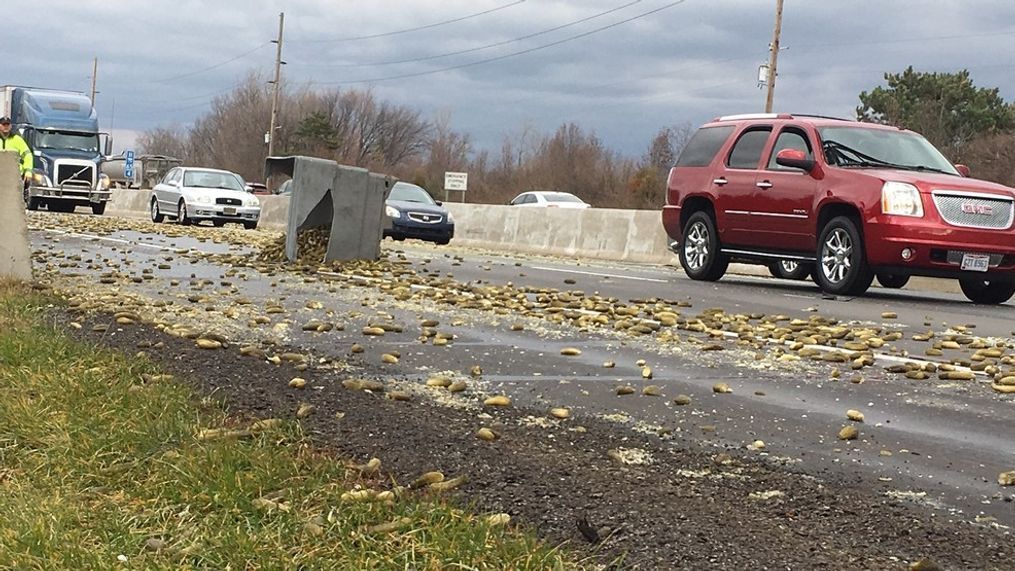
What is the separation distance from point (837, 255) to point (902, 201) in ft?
3.19

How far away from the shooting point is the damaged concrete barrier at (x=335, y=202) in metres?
14.8

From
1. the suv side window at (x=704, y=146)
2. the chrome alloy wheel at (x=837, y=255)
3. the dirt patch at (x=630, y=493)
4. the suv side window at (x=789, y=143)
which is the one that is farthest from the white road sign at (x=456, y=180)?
the dirt patch at (x=630, y=493)

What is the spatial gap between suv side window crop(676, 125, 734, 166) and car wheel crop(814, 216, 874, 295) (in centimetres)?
246

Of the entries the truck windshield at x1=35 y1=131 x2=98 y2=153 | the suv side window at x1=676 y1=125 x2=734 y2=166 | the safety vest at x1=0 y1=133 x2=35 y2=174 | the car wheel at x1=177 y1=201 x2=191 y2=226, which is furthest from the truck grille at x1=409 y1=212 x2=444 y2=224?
the truck windshield at x1=35 y1=131 x2=98 y2=153

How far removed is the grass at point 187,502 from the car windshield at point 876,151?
10.4 meters

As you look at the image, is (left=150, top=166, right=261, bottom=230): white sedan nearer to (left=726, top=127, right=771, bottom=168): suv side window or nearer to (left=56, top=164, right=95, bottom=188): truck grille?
(left=56, top=164, right=95, bottom=188): truck grille

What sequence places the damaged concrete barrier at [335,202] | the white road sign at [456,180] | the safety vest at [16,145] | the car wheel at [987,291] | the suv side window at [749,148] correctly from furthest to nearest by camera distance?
1. the white road sign at [456,180]
2. the safety vest at [16,145]
3. the suv side window at [749,148]
4. the damaged concrete barrier at [335,202]
5. the car wheel at [987,291]

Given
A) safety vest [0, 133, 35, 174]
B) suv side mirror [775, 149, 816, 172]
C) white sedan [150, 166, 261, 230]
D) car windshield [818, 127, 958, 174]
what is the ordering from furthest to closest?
white sedan [150, 166, 261, 230] < safety vest [0, 133, 35, 174] < car windshield [818, 127, 958, 174] < suv side mirror [775, 149, 816, 172]

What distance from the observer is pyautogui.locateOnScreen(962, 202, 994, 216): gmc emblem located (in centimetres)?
1316

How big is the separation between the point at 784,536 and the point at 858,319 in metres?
7.33

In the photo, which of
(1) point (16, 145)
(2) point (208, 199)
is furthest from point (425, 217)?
(1) point (16, 145)

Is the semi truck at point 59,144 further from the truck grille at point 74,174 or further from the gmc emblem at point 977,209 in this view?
the gmc emblem at point 977,209

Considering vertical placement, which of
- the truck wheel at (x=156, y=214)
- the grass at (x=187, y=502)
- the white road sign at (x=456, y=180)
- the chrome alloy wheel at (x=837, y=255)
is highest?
the white road sign at (x=456, y=180)

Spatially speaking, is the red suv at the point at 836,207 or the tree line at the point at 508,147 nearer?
the red suv at the point at 836,207
